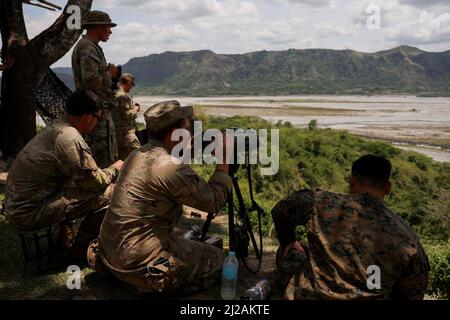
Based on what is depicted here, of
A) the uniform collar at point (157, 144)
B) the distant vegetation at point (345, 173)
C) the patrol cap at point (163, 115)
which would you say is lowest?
the distant vegetation at point (345, 173)

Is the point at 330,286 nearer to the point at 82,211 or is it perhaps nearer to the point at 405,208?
the point at 82,211

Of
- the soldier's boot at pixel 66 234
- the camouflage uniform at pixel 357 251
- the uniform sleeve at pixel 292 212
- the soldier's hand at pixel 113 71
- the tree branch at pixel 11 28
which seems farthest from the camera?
the tree branch at pixel 11 28

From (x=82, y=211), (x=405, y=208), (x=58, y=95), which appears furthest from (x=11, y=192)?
(x=405, y=208)

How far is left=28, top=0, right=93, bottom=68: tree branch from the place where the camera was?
25.1 feet

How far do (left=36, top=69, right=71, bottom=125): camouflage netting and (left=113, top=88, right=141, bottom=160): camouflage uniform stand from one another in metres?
2.52

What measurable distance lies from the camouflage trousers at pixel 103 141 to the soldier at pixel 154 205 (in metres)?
2.42

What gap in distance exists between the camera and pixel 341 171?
38.4 m

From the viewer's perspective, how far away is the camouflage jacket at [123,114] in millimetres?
6391

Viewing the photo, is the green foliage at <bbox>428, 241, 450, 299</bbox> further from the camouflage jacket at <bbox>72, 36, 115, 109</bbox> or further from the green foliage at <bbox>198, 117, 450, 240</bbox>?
the green foliage at <bbox>198, 117, 450, 240</bbox>

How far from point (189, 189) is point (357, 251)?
126cm

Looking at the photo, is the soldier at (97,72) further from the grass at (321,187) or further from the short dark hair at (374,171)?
the short dark hair at (374,171)

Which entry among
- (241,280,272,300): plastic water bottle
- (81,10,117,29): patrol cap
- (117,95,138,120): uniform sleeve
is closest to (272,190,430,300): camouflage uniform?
(241,280,272,300): plastic water bottle

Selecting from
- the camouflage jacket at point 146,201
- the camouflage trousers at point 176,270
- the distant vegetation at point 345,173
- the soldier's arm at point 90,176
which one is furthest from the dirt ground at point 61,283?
the distant vegetation at point 345,173
